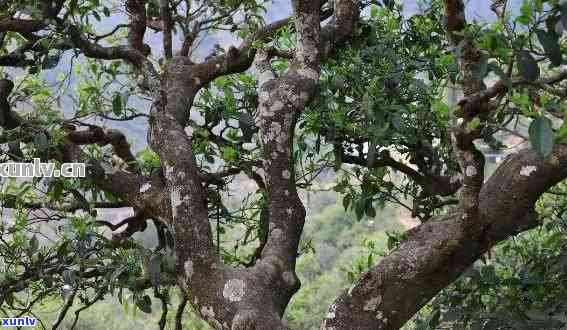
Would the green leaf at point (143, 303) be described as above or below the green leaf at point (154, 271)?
Answer: below

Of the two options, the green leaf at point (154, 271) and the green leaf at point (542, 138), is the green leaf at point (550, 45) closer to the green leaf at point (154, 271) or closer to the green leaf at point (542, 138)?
the green leaf at point (542, 138)

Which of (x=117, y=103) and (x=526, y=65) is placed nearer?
(x=526, y=65)

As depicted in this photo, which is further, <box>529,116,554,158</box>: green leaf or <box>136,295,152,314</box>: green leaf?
<box>136,295,152,314</box>: green leaf

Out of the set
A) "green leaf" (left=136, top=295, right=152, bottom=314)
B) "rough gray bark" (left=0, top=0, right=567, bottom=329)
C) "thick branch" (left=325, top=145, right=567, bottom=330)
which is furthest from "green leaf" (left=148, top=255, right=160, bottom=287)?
"thick branch" (left=325, top=145, right=567, bottom=330)

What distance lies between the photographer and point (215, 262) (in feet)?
5.02

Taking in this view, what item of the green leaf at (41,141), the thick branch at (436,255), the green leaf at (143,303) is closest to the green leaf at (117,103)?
the green leaf at (41,141)

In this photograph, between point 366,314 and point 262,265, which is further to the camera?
point 262,265

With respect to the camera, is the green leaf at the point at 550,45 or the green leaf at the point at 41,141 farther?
the green leaf at the point at 41,141

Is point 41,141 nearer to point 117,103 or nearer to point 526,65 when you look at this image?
point 117,103

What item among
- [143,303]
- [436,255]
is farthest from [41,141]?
[436,255]

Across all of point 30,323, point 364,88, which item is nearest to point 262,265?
point 364,88

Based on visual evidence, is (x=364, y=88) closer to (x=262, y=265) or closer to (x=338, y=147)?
(x=338, y=147)

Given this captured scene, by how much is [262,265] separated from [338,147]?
512mm

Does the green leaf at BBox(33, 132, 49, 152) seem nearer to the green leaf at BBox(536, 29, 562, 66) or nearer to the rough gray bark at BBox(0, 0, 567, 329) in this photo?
the rough gray bark at BBox(0, 0, 567, 329)
